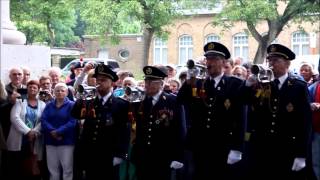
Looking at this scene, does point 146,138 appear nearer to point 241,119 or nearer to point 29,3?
point 241,119

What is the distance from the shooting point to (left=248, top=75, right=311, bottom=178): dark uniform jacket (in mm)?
6160

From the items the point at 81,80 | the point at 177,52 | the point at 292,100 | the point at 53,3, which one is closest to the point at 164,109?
the point at 292,100

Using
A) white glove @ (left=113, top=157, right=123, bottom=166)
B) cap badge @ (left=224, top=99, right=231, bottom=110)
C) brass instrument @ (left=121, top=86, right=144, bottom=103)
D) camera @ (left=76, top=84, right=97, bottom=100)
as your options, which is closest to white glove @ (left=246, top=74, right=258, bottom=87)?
cap badge @ (left=224, top=99, right=231, bottom=110)

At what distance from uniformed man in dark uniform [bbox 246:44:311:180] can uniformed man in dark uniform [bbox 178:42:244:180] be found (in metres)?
0.19

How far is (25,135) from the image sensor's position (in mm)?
7730

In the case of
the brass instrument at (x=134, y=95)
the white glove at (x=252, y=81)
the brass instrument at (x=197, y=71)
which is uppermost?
the brass instrument at (x=197, y=71)

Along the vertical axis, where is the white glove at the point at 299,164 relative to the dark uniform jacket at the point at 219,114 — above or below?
below

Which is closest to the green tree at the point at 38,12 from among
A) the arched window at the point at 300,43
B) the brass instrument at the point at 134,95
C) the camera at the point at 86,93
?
the arched window at the point at 300,43

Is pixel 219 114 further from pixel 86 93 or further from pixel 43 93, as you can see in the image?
pixel 43 93

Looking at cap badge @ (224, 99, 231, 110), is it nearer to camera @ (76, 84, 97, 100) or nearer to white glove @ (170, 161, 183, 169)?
white glove @ (170, 161, 183, 169)

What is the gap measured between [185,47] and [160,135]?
33.6m

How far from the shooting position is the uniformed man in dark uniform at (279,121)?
20.2 feet

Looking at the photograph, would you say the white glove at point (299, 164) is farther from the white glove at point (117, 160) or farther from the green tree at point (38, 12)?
the green tree at point (38, 12)

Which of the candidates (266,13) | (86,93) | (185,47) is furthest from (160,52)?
(86,93)
